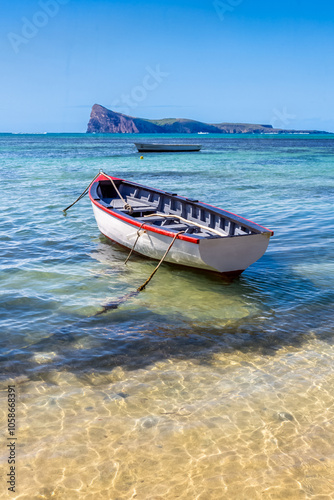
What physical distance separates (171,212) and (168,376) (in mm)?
7767

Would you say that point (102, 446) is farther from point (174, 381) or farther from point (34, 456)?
point (174, 381)

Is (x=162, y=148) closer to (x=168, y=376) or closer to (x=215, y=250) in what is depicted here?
(x=215, y=250)

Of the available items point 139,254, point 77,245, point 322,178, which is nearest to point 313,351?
point 139,254

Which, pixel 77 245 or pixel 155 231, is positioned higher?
pixel 155 231

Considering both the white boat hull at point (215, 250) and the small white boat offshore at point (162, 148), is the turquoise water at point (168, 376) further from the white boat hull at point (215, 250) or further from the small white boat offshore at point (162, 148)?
the small white boat offshore at point (162, 148)

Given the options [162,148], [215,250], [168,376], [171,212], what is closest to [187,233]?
[215,250]

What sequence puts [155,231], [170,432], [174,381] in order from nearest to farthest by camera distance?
1. [170,432]
2. [174,381]
3. [155,231]

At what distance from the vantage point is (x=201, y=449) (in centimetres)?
461

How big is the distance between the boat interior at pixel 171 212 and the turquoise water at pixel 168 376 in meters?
1.18

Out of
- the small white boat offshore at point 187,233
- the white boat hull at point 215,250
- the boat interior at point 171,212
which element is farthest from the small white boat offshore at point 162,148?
the white boat hull at point 215,250

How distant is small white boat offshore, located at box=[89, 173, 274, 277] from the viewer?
8.93 metres

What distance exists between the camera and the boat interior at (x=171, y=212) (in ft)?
33.9

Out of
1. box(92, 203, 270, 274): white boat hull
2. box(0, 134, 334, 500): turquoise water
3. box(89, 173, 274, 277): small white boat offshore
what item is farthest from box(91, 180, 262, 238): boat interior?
box(0, 134, 334, 500): turquoise water

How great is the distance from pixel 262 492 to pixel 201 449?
2.51 ft
